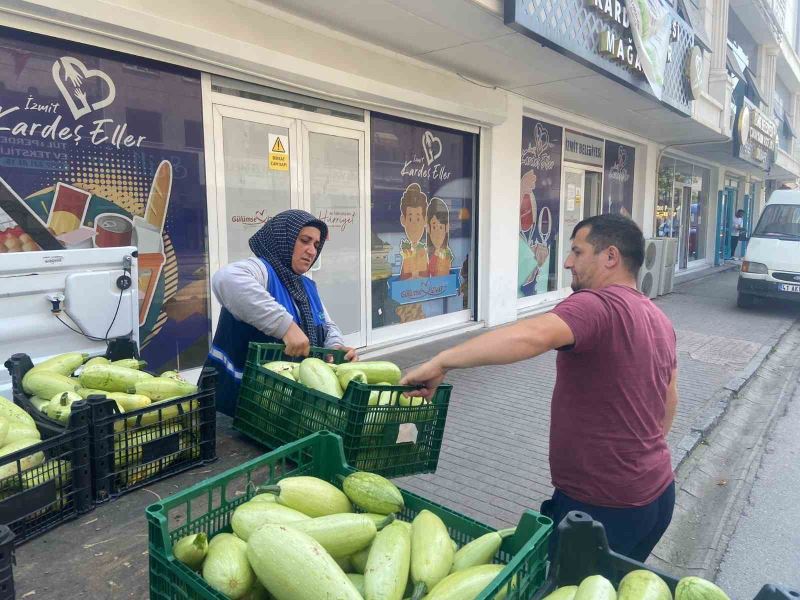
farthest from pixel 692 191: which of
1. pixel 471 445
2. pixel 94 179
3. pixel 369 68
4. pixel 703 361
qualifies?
pixel 94 179

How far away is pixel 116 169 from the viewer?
438cm

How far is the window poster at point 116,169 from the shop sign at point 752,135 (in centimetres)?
1359

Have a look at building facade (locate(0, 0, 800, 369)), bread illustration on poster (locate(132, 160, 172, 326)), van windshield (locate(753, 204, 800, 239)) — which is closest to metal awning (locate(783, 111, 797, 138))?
building facade (locate(0, 0, 800, 369))

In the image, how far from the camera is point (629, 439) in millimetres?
2098

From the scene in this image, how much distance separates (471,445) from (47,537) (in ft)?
11.5

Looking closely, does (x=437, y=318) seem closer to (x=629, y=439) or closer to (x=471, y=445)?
(x=471, y=445)

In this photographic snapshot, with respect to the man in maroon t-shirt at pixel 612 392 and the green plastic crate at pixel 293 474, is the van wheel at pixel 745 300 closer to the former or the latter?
the man in maroon t-shirt at pixel 612 392

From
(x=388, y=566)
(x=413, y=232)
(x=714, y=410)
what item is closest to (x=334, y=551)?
(x=388, y=566)

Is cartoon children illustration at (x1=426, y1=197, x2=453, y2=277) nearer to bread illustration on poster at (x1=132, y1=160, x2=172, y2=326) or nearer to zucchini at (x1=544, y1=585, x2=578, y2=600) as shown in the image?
bread illustration on poster at (x1=132, y1=160, x2=172, y2=326)

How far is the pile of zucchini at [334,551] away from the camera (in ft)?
4.00

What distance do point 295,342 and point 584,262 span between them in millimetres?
1292

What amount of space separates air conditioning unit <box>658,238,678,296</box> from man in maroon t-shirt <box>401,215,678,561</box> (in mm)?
11202

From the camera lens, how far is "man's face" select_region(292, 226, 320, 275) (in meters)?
3.01

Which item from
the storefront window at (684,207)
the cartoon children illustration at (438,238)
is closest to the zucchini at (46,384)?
the cartoon children illustration at (438,238)
